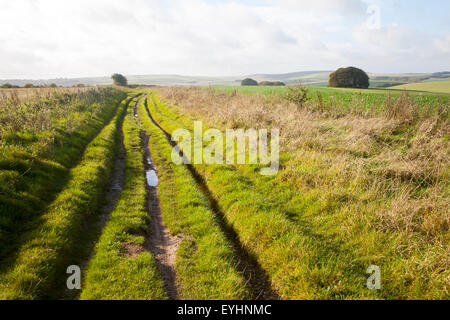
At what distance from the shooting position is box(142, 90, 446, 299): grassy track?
4.49 m

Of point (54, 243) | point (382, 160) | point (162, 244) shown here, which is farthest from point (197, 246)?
point (382, 160)

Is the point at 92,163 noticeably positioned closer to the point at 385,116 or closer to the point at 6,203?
the point at 6,203

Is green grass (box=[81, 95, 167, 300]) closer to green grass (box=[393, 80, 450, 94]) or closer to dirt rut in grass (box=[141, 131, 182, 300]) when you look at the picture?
dirt rut in grass (box=[141, 131, 182, 300])

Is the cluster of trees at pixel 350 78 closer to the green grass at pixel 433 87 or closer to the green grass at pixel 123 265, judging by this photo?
the green grass at pixel 433 87

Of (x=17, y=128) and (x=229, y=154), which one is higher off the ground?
(x=17, y=128)

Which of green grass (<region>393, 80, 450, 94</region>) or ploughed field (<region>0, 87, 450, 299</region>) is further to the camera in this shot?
green grass (<region>393, 80, 450, 94</region>)

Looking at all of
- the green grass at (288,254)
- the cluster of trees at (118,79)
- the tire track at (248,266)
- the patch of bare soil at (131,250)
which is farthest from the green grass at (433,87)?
the cluster of trees at (118,79)

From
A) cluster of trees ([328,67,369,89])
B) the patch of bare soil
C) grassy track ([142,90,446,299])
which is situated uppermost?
cluster of trees ([328,67,369,89])

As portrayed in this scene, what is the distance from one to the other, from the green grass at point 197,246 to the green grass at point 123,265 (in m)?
0.64

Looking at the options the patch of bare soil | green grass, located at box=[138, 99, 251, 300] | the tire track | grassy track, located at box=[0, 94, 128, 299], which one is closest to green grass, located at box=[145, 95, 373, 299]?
the tire track

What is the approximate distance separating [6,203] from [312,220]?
8.76 m

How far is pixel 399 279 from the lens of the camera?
455 cm

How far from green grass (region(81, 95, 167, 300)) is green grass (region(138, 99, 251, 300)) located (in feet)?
2.12

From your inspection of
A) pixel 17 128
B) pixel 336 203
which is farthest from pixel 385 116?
pixel 17 128
